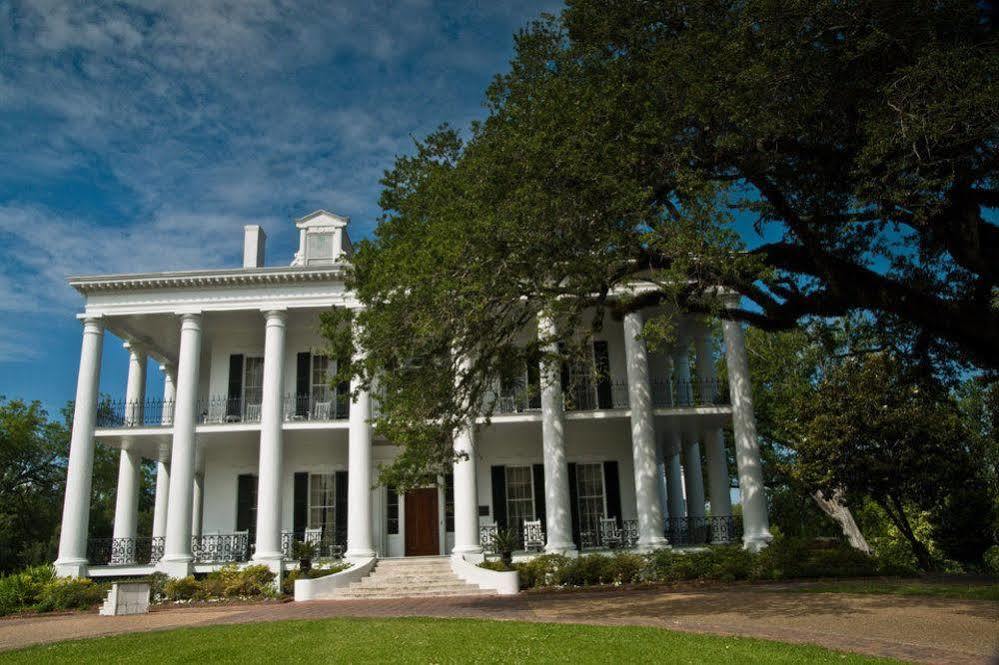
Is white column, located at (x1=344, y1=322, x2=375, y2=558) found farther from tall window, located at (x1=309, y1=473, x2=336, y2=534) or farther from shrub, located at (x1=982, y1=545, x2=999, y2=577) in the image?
shrub, located at (x1=982, y1=545, x2=999, y2=577)

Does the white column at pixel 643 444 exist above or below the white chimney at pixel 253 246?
below

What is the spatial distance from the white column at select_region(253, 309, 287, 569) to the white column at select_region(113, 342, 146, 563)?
458cm

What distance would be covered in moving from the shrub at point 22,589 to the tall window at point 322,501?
710 centimetres

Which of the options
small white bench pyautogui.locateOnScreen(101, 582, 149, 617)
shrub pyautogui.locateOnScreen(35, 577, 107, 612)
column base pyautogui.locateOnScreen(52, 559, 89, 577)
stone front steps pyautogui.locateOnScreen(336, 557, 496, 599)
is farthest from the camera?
column base pyautogui.locateOnScreen(52, 559, 89, 577)

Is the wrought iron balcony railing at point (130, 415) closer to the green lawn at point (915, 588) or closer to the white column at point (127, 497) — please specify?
the white column at point (127, 497)

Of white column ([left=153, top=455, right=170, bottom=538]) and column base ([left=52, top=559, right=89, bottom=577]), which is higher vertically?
white column ([left=153, top=455, right=170, bottom=538])

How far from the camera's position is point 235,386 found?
24.8 meters

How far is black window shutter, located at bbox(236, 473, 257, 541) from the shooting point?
76.8ft

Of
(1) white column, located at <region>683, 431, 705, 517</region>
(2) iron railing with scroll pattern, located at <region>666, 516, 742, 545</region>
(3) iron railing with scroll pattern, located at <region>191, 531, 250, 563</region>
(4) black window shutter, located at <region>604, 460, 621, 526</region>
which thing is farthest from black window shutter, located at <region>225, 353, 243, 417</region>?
(1) white column, located at <region>683, 431, 705, 517</region>

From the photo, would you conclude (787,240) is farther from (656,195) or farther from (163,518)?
(163,518)

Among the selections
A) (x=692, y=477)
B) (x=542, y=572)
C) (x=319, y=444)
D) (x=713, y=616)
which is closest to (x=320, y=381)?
(x=319, y=444)

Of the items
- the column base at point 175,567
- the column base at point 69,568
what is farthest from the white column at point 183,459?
the column base at point 69,568

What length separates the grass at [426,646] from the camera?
8.62m

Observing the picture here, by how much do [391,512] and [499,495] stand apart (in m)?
3.39
